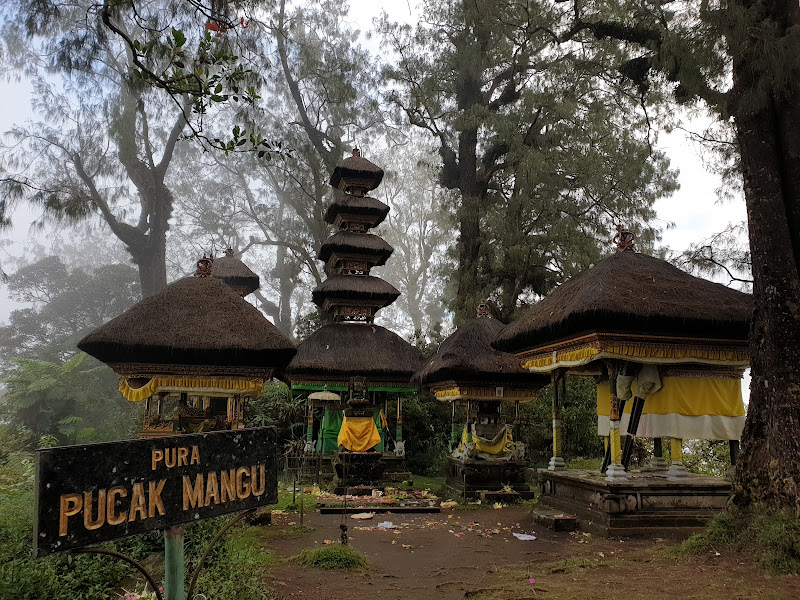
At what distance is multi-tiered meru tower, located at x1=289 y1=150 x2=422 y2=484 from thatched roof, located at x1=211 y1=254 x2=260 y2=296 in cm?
279

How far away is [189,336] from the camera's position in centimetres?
1030

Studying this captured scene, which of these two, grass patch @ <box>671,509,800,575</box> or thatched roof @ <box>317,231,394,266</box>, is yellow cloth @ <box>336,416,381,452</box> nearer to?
thatched roof @ <box>317,231,394,266</box>

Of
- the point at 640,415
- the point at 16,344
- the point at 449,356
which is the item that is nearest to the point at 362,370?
the point at 449,356

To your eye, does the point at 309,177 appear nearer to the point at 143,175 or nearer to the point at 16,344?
the point at 143,175

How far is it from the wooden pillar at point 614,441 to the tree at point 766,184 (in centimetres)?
218

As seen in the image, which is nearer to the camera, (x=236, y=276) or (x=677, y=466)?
(x=677, y=466)

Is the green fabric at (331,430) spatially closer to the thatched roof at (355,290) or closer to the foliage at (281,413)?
the foliage at (281,413)

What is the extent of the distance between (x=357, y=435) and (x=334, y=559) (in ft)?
22.4

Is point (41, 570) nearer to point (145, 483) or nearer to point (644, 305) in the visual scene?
point (145, 483)

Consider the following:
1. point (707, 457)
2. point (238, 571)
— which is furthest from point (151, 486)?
point (707, 457)

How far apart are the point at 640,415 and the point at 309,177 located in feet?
59.2

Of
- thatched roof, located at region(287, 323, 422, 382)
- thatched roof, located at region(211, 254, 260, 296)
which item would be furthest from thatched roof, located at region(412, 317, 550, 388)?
thatched roof, located at region(211, 254, 260, 296)

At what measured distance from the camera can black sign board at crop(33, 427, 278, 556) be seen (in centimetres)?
271

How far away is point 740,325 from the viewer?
887cm
